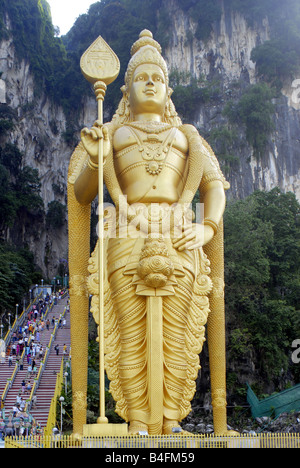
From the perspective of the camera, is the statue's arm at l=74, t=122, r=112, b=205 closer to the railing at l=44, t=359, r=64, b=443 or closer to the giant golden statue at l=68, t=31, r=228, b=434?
the giant golden statue at l=68, t=31, r=228, b=434

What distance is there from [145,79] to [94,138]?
1588mm

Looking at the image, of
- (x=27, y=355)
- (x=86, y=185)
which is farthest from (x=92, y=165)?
(x=27, y=355)

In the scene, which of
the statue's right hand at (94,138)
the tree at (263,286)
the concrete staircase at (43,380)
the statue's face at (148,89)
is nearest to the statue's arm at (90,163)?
the statue's right hand at (94,138)

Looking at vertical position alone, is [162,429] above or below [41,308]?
below

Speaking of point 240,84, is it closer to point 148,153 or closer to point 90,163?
point 148,153

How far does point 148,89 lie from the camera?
7.18 meters

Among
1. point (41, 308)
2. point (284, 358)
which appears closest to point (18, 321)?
point (41, 308)

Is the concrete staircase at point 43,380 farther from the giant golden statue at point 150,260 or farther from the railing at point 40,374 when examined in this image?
the giant golden statue at point 150,260

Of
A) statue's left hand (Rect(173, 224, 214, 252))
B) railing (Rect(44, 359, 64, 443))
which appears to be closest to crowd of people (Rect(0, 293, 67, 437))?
railing (Rect(44, 359, 64, 443))

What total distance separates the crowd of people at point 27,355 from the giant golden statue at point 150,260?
188 inches
